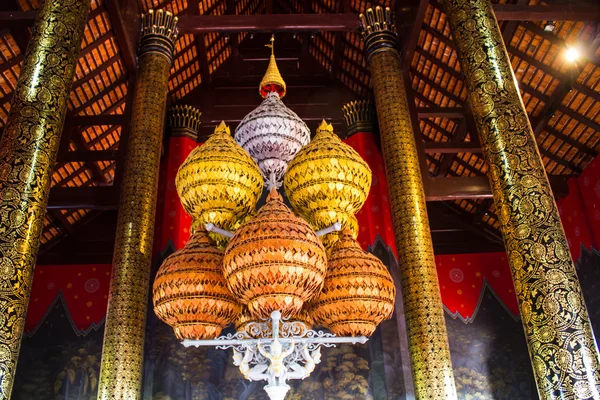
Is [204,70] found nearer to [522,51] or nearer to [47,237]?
[47,237]

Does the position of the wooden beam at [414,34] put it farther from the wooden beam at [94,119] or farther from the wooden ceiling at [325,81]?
the wooden beam at [94,119]

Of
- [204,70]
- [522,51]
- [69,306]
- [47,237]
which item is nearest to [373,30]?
[522,51]

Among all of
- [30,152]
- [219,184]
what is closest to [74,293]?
[30,152]

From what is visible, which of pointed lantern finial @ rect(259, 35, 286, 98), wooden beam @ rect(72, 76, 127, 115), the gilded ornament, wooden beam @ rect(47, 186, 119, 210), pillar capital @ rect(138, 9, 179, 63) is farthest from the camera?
wooden beam @ rect(72, 76, 127, 115)

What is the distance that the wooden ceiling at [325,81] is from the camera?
757 centimetres

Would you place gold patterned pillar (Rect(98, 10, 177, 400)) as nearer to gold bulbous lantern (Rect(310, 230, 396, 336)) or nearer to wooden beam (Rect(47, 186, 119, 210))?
wooden beam (Rect(47, 186, 119, 210))

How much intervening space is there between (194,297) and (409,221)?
4.15 m

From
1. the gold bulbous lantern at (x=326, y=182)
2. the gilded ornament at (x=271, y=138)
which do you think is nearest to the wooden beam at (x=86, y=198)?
the gilded ornament at (x=271, y=138)

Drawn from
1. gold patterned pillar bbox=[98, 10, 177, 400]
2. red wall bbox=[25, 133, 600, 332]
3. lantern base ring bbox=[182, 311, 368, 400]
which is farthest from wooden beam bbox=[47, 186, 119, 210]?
lantern base ring bbox=[182, 311, 368, 400]

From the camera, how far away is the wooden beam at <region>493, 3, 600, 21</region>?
6.92 meters

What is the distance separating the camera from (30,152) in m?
3.91

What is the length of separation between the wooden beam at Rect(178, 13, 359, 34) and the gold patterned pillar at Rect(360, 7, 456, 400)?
1.01 ft

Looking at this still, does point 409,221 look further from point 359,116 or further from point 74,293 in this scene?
point 74,293

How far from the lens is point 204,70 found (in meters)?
10.7
